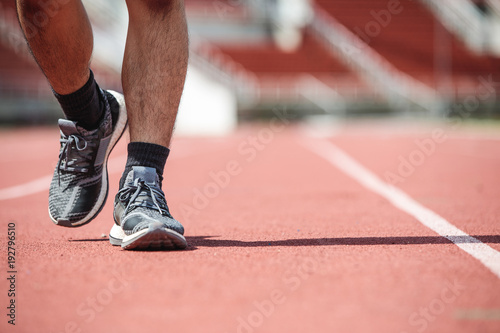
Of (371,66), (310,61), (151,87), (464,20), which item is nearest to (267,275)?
(151,87)

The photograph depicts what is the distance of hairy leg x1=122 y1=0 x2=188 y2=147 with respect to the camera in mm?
2404

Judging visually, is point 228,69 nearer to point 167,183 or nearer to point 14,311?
point 167,183

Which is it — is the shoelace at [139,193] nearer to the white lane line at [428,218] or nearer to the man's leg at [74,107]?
the man's leg at [74,107]

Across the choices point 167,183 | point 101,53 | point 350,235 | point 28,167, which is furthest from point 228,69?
point 350,235

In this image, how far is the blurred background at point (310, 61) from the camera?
70.1 feet

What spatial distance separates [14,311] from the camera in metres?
1.49

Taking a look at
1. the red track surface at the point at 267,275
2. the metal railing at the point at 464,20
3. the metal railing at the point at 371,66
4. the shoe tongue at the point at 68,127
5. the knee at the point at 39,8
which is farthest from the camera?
the metal railing at the point at 464,20

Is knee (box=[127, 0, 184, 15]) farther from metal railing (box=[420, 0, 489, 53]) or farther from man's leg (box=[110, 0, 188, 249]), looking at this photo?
metal railing (box=[420, 0, 489, 53])

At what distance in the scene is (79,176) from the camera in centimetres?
247

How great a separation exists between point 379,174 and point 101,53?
16.8m

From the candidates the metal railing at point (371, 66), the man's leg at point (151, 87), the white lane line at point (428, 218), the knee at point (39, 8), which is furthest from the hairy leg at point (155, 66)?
the metal railing at point (371, 66)

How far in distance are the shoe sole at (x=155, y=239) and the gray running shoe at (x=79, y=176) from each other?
31 cm

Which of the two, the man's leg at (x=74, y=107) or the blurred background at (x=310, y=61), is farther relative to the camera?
the blurred background at (x=310, y=61)

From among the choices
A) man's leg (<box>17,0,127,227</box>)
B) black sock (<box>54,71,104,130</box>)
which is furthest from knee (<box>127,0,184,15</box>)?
black sock (<box>54,71,104,130</box>)
